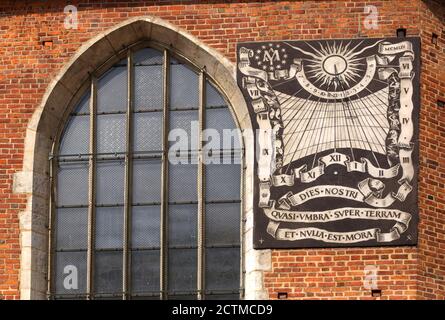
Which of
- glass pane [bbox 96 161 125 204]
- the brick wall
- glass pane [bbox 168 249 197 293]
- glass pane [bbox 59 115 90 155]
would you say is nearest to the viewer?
the brick wall

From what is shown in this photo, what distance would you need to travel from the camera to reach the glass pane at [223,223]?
22.2 metres

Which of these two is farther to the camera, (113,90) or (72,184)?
(113,90)

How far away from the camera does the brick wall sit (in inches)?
850

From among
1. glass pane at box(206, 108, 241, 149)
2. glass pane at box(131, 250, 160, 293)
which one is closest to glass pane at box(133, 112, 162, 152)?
glass pane at box(206, 108, 241, 149)

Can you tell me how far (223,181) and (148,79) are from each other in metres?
1.67

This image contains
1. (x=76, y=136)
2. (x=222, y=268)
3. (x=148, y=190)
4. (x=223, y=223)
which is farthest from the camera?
(x=76, y=136)

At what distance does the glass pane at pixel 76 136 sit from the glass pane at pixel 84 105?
0.31ft

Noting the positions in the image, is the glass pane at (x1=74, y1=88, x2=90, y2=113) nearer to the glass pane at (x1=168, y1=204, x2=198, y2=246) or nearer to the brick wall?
the brick wall

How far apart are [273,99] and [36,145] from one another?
3040 mm

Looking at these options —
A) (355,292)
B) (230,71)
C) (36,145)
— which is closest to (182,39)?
(230,71)

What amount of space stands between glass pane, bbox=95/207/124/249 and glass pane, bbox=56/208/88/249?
0.17 m

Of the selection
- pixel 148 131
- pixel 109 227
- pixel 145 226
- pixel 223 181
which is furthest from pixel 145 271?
pixel 148 131

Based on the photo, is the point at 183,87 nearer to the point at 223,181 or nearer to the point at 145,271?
the point at 223,181

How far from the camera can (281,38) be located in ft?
73.5
